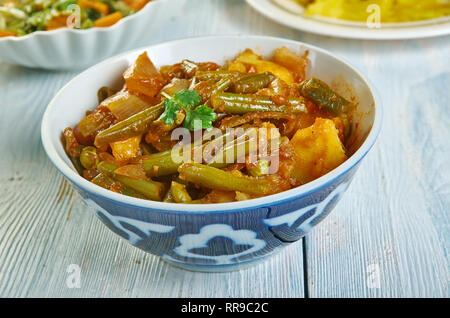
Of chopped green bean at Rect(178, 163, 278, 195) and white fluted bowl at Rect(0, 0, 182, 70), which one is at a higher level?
chopped green bean at Rect(178, 163, 278, 195)

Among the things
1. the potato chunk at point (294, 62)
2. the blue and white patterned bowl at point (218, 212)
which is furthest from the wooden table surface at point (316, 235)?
the potato chunk at point (294, 62)

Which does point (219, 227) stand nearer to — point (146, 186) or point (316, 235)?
point (146, 186)

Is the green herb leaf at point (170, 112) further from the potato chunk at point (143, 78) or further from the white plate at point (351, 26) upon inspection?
the white plate at point (351, 26)

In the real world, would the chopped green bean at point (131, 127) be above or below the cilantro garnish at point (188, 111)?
below

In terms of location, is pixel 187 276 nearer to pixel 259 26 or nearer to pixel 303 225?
pixel 303 225

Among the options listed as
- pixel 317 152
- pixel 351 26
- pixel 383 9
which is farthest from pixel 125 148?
pixel 383 9

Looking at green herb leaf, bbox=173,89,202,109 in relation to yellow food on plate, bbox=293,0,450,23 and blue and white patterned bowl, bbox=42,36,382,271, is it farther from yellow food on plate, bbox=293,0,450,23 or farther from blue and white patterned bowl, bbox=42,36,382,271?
yellow food on plate, bbox=293,0,450,23

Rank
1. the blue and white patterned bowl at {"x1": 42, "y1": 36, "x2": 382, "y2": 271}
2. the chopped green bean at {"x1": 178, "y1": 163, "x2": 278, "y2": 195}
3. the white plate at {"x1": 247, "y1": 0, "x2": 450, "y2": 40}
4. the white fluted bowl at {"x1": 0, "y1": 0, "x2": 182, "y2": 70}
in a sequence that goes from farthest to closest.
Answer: the white plate at {"x1": 247, "y1": 0, "x2": 450, "y2": 40} → the white fluted bowl at {"x1": 0, "y1": 0, "x2": 182, "y2": 70} → the chopped green bean at {"x1": 178, "y1": 163, "x2": 278, "y2": 195} → the blue and white patterned bowl at {"x1": 42, "y1": 36, "x2": 382, "y2": 271}

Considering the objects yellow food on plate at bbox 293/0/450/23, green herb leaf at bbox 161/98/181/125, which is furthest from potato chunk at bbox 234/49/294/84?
yellow food on plate at bbox 293/0/450/23
